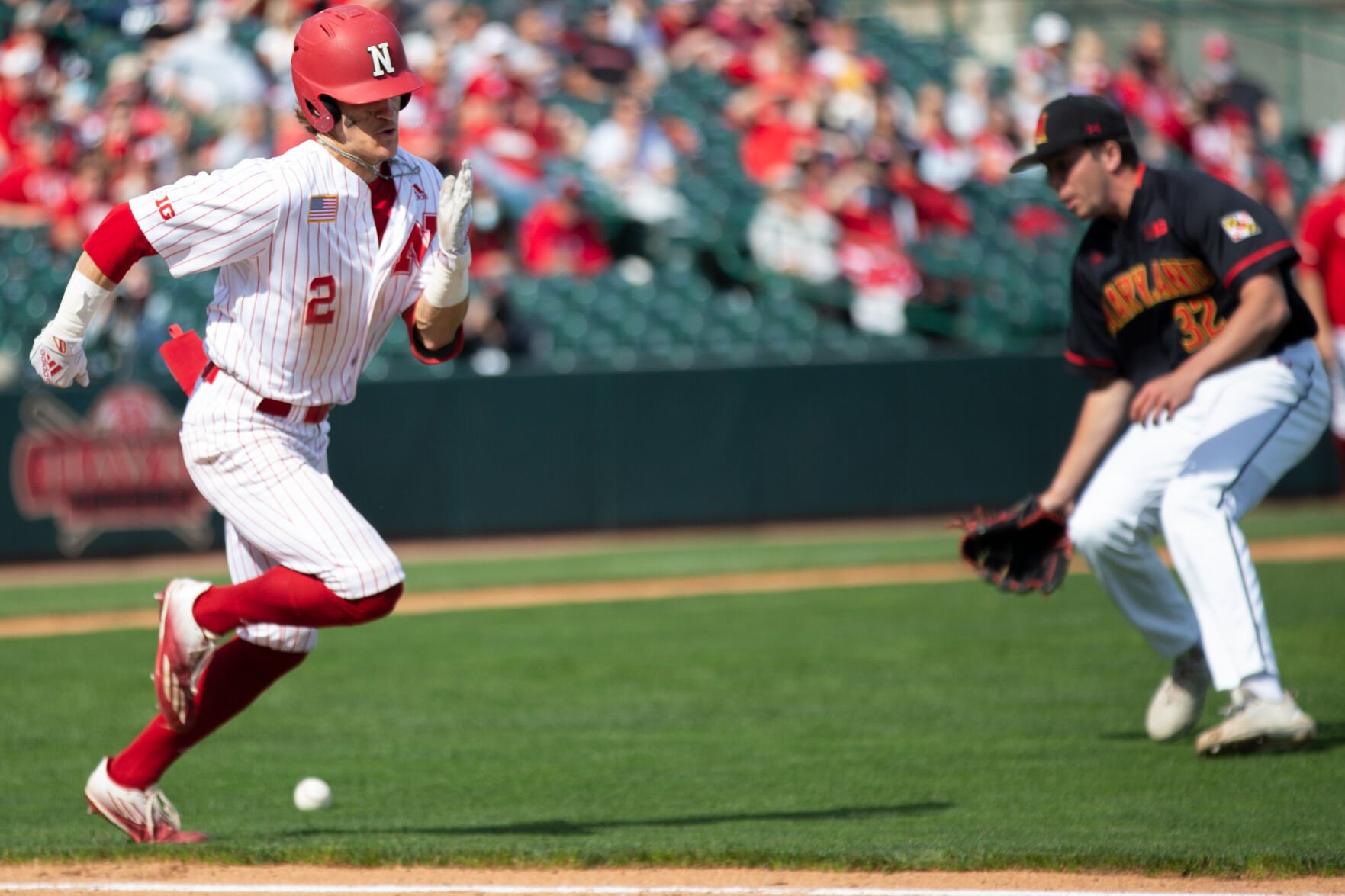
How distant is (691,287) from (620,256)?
805 mm

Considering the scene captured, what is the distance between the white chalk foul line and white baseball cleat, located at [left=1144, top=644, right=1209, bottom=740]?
172cm

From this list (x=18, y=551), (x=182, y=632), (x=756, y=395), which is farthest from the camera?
(x=756, y=395)

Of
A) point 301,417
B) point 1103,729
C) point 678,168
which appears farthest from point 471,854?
point 678,168

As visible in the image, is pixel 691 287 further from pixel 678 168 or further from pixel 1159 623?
pixel 1159 623

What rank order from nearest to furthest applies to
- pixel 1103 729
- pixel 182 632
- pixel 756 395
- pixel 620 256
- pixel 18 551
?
pixel 182 632, pixel 1103 729, pixel 18 551, pixel 756 395, pixel 620 256

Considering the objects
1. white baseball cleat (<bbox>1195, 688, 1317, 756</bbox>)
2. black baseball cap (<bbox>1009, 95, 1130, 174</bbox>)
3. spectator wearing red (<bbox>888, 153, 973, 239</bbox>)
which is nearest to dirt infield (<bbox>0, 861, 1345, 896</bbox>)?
white baseball cleat (<bbox>1195, 688, 1317, 756</bbox>)

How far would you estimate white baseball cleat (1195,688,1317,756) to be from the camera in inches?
195

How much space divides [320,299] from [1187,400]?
2.59 meters

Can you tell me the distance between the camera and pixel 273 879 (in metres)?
3.91

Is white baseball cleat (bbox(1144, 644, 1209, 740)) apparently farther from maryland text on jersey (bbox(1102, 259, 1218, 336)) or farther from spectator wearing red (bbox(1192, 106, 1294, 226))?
spectator wearing red (bbox(1192, 106, 1294, 226))

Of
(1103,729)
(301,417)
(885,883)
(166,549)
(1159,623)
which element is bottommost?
(166,549)

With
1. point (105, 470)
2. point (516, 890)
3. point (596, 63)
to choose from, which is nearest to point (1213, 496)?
point (516, 890)

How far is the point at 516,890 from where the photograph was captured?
378cm

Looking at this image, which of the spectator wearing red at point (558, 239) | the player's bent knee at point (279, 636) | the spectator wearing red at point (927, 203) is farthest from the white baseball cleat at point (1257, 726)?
the spectator wearing red at point (927, 203)
